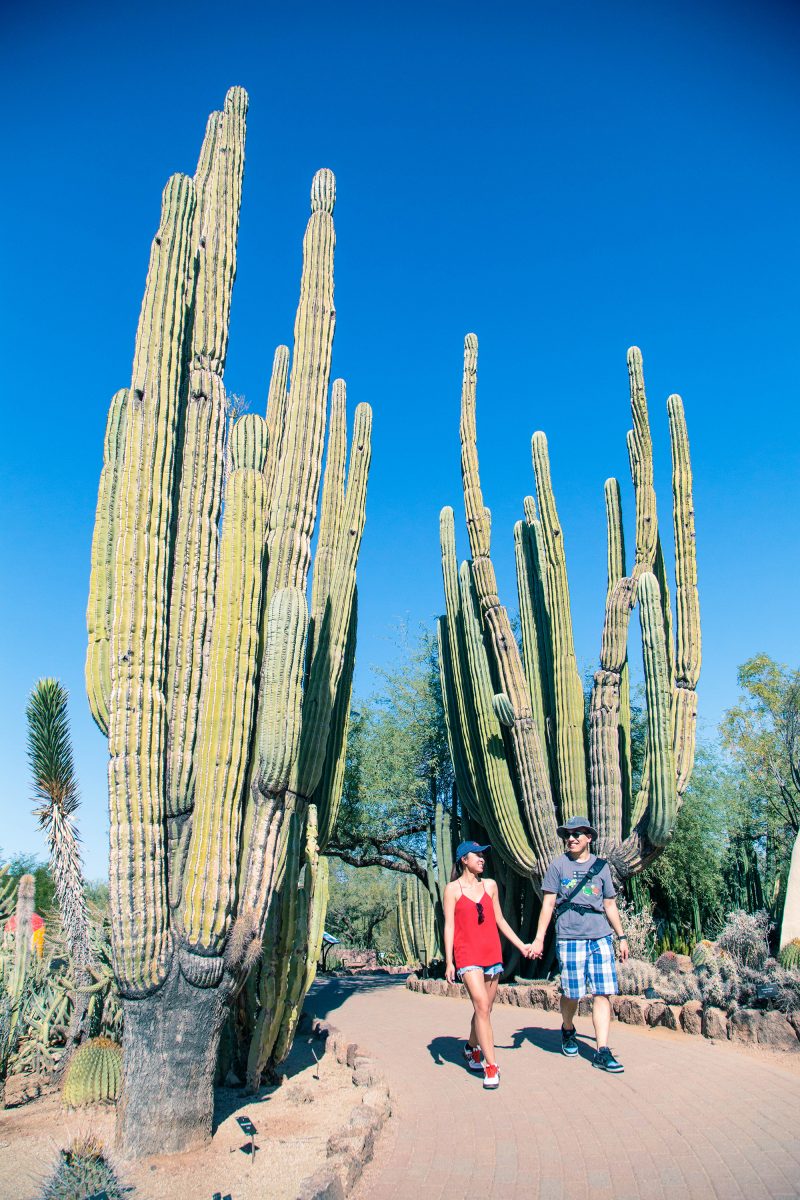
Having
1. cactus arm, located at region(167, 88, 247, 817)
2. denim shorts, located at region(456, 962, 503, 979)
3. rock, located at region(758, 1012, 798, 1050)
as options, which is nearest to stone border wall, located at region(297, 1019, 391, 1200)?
denim shorts, located at region(456, 962, 503, 979)

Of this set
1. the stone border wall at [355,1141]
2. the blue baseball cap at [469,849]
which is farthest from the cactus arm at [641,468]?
the stone border wall at [355,1141]

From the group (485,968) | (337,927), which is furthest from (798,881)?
(337,927)

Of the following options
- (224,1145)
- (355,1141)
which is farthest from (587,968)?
(224,1145)

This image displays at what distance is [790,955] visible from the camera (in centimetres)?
787

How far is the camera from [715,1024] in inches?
261

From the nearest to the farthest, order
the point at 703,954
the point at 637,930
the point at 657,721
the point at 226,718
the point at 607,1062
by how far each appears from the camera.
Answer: the point at 226,718
the point at 607,1062
the point at 657,721
the point at 703,954
the point at 637,930

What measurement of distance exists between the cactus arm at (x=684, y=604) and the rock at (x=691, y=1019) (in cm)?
303

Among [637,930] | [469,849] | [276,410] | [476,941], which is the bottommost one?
[637,930]

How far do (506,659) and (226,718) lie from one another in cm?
615

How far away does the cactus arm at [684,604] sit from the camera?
9.83 m

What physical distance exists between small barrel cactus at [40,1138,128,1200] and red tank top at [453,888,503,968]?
7.24 feet

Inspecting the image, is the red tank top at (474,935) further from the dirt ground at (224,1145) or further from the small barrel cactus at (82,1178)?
the small barrel cactus at (82,1178)

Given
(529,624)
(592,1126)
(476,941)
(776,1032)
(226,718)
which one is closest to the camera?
(592,1126)

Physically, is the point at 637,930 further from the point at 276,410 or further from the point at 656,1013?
the point at 276,410
